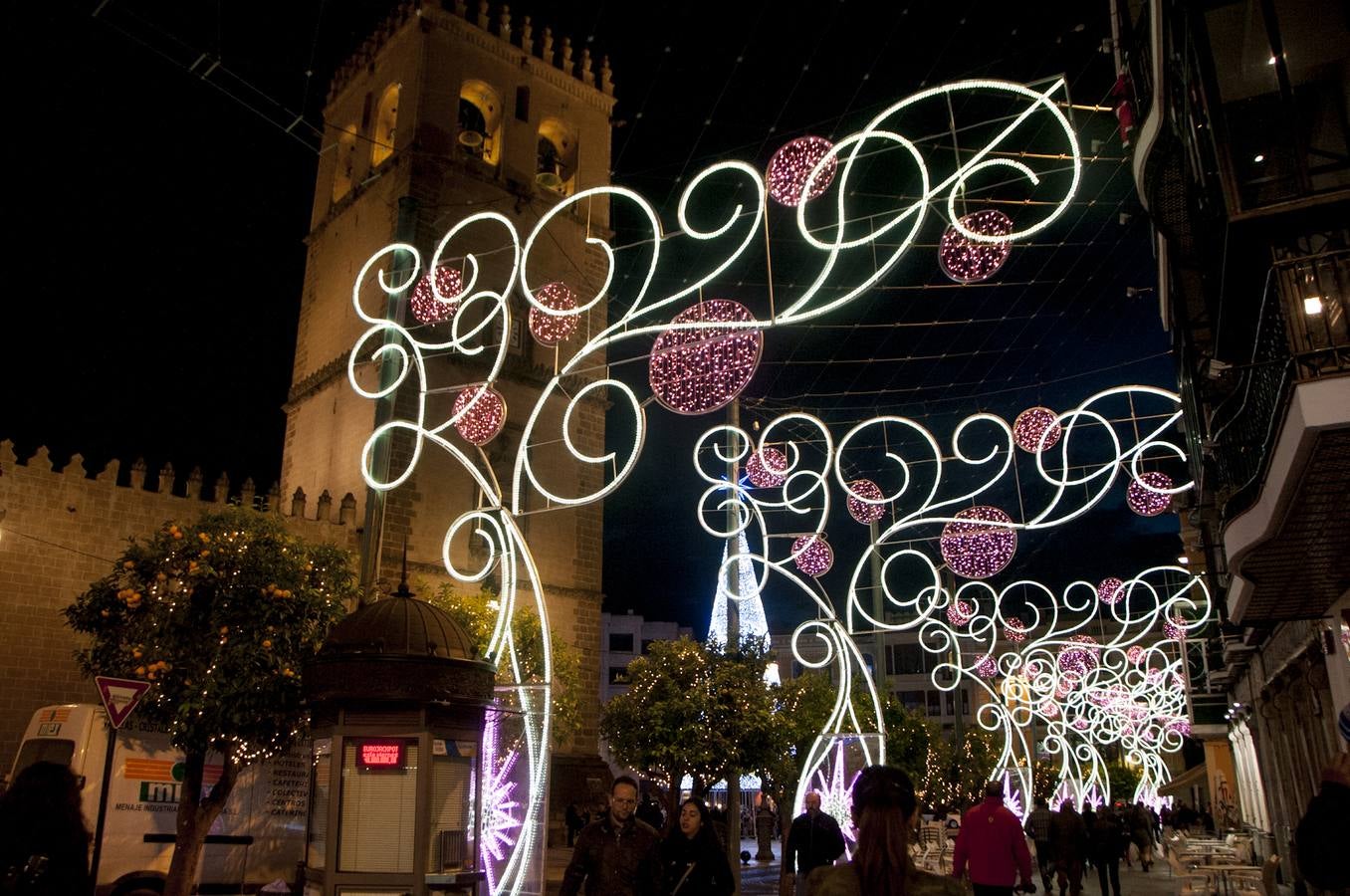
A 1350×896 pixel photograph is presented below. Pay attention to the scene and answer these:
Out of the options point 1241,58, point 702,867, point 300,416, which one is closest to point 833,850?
point 702,867

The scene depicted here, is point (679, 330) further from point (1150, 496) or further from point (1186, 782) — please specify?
point (1186, 782)

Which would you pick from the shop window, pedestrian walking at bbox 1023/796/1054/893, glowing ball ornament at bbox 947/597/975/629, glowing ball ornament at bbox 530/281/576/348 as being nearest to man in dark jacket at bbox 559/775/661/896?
glowing ball ornament at bbox 530/281/576/348

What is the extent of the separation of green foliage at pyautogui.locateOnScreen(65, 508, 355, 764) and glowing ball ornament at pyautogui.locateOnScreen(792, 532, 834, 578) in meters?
7.68

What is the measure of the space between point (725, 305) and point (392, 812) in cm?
588

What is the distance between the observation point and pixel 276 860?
43.9ft

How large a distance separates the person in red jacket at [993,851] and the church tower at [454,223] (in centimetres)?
1992

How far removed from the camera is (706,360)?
11.1 metres

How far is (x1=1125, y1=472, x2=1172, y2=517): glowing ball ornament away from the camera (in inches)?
603

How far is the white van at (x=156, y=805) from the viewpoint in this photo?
11.9 metres

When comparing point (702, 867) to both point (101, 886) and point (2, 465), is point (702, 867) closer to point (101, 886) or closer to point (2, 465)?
point (101, 886)

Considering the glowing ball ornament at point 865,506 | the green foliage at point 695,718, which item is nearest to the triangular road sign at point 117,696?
the green foliage at point 695,718

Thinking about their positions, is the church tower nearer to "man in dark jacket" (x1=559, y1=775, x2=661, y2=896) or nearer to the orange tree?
the orange tree

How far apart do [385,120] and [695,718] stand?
23.5 metres

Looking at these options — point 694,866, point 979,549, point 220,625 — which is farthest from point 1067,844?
point 220,625
